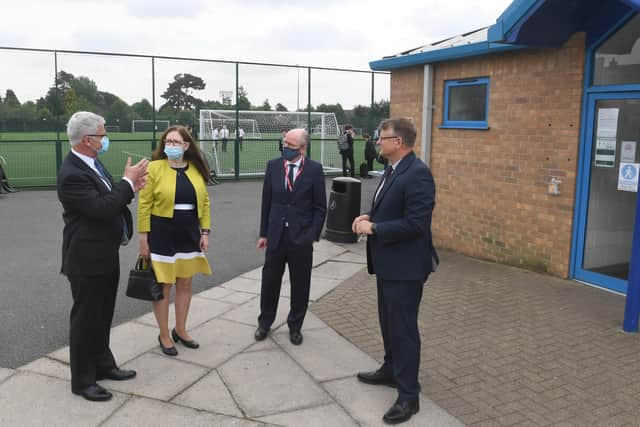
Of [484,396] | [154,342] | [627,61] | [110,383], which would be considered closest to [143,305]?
[154,342]

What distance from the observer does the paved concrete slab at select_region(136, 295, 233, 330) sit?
18.1 ft

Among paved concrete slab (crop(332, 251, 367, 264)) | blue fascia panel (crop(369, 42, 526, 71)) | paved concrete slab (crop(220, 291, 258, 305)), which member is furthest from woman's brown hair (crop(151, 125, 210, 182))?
blue fascia panel (crop(369, 42, 526, 71))

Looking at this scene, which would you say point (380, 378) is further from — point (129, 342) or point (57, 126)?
point (57, 126)

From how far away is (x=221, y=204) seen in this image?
13.6 metres

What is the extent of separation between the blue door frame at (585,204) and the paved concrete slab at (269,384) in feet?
12.8

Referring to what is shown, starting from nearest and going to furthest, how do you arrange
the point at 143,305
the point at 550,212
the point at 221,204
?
the point at 143,305, the point at 550,212, the point at 221,204

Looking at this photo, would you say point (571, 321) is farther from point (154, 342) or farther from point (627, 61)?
point (154, 342)

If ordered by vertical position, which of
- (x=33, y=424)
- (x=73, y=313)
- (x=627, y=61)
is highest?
(x=627, y=61)

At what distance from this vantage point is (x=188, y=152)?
4.70 m

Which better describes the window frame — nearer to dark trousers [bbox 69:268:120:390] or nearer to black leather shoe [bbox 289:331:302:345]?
black leather shoe [bbox 289:331:302:345]

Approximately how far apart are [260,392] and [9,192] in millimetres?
13200

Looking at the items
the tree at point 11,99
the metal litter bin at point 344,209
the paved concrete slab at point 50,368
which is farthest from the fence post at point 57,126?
the paved concrete slab at point 50,368

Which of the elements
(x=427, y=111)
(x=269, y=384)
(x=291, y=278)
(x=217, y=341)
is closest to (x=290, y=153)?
(x=291, y=278)

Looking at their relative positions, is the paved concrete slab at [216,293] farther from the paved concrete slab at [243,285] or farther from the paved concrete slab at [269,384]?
the paved concrete slab at [269,384]
